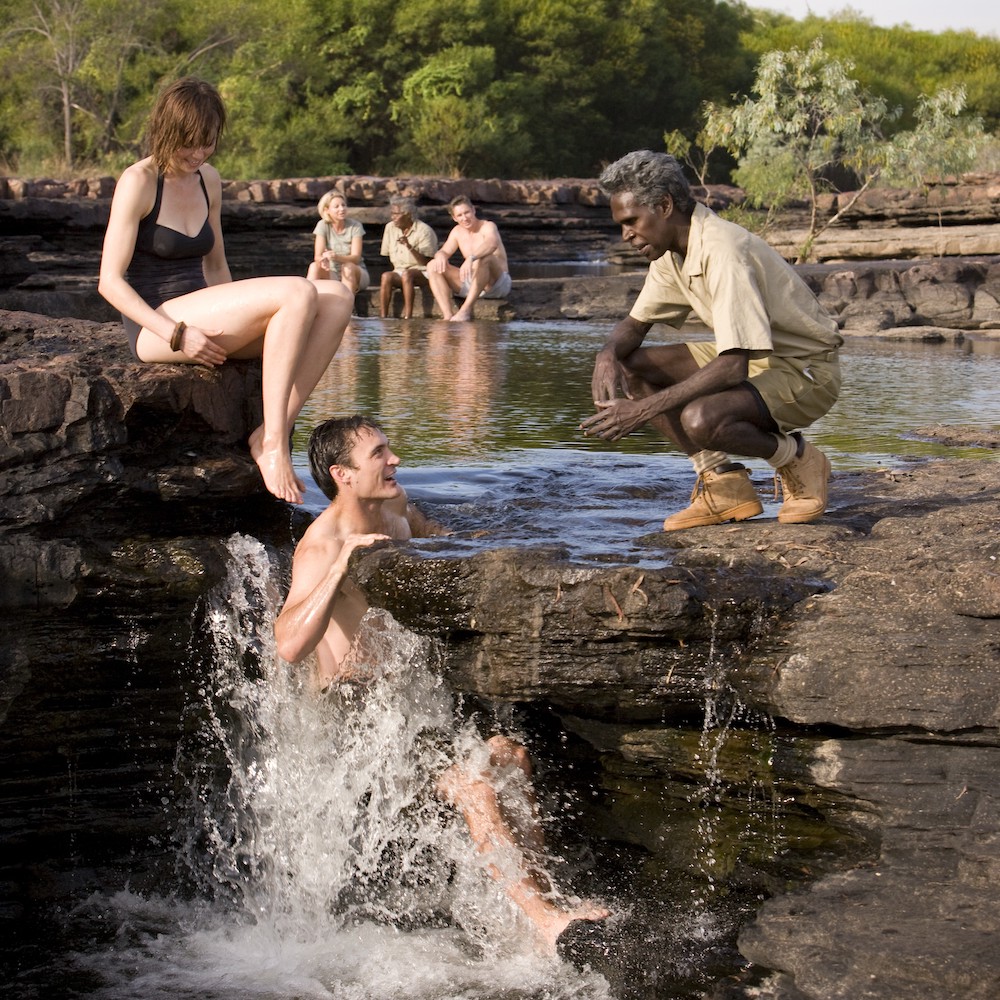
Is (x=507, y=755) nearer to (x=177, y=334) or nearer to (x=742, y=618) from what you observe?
(x=742, y=618)

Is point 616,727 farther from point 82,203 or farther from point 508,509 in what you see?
point 82,203

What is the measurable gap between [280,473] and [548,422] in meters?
2.98

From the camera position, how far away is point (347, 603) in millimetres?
4117

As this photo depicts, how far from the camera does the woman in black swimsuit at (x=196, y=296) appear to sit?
4430mm

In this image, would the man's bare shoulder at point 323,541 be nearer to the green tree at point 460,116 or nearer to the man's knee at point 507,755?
the man's knee at point 507,755

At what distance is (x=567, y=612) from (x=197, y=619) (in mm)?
1351

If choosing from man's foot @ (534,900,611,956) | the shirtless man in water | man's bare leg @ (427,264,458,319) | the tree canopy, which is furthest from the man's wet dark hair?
the tree canopy

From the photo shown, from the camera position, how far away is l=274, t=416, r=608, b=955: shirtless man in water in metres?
3.90

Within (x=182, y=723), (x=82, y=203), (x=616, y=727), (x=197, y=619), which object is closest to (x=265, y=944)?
(x=182, y=723)

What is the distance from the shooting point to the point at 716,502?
4.36m

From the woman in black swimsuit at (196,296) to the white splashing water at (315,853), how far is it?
1.84ft

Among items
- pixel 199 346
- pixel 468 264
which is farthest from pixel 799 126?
pixel 199 346

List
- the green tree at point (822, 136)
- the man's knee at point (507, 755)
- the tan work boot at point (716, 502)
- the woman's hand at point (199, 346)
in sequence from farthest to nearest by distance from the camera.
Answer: the green tree at point (822, 136) < the woman's hand at point (199, 346) < the tan work boot at point (716, 502) < the man's knee at point (507, 755)

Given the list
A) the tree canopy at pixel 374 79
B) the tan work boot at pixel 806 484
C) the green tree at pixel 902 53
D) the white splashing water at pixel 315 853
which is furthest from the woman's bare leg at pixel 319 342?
the green tree at pixel 902 53
